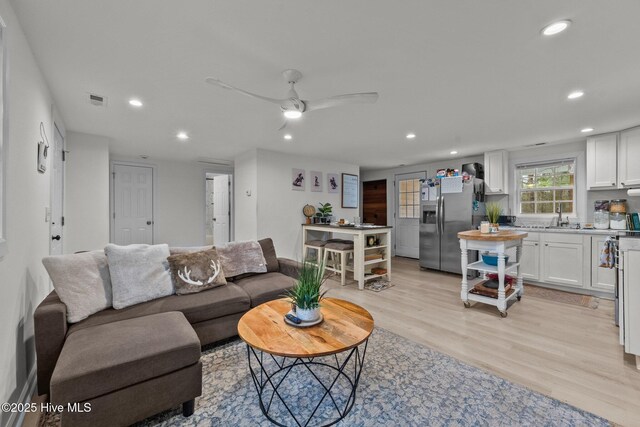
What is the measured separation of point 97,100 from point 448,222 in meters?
5.30

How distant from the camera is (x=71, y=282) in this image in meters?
1.92

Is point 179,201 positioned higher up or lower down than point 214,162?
lower down

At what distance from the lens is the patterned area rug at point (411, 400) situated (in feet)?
4.99

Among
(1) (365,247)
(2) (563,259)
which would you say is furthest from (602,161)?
(1) (365,247)

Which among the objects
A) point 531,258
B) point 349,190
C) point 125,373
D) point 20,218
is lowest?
point 125,373

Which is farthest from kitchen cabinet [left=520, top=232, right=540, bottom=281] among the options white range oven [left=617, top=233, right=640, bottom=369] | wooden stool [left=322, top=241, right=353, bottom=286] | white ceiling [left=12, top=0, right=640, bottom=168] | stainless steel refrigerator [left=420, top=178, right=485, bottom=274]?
wooden stool [left=322, top=241, right=353, bottom=286]

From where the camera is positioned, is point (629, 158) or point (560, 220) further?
point (560, 220)

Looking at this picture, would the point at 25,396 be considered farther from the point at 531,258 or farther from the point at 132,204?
the point at 531,258

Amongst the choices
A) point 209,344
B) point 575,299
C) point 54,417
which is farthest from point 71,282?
point 575,299

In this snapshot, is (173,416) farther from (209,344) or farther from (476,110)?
(476,110)

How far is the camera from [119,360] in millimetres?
1383

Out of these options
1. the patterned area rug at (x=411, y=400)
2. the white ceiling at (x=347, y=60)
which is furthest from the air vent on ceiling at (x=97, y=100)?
the patterned area rug at (x=411, y=400)

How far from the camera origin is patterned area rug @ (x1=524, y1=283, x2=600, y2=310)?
342 centimetres

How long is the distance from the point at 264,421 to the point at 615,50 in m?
3.32
